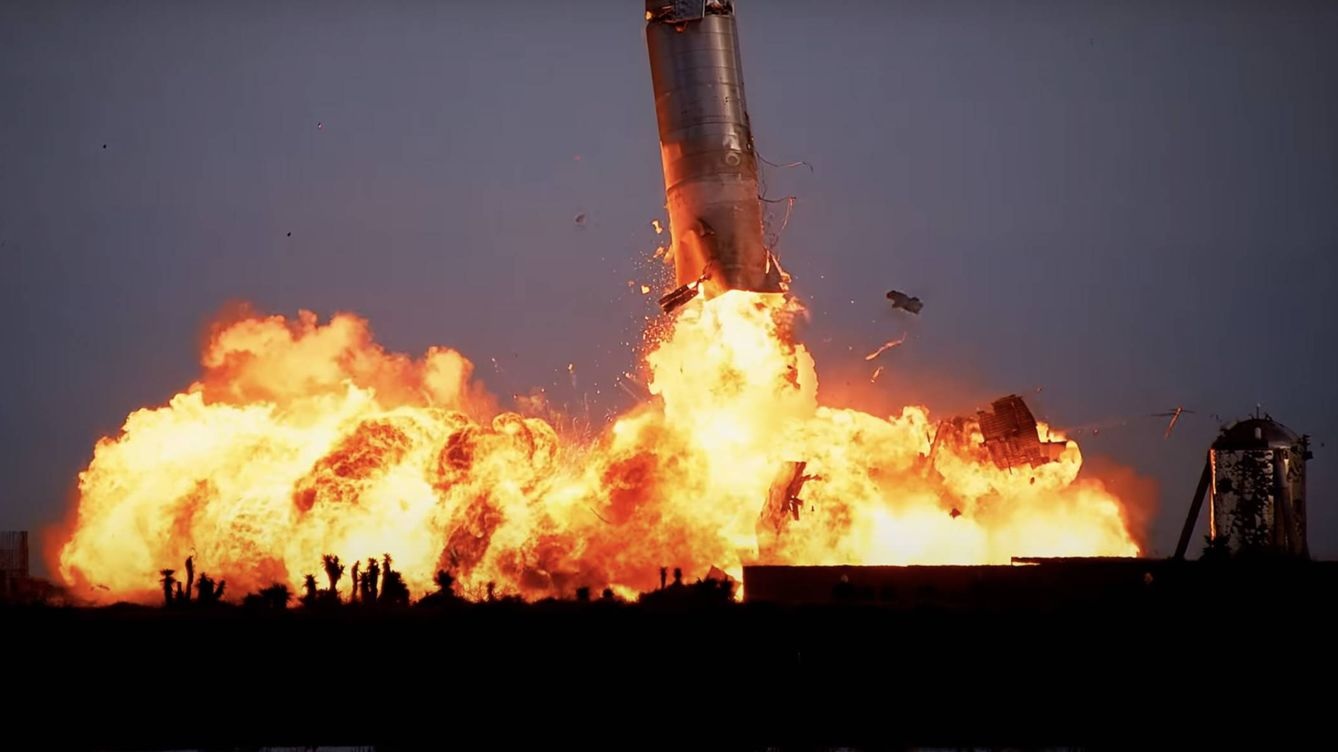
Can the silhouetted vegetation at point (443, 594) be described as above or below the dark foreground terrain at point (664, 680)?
above

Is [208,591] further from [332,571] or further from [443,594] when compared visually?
[443,594]

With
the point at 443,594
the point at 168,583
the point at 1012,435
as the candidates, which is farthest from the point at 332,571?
the point at 1012,435

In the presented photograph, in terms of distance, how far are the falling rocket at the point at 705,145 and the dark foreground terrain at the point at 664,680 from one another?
17.4 metres

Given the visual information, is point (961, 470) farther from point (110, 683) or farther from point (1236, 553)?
point (110, 683)

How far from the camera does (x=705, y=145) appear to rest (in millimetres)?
62469

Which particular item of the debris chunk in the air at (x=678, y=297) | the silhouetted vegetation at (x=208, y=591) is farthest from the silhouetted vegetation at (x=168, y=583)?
the debris chunk in the air at (x=678, y=297)

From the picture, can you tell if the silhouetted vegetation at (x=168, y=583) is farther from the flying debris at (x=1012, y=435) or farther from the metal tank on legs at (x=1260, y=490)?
the metal tank on legs at (x=1260, y=490)

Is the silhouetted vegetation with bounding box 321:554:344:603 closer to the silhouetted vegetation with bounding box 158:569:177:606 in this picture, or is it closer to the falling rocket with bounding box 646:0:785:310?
the silhouetted vegetation with bounding box 158:569:177:606

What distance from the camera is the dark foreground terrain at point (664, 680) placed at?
43.7 meters

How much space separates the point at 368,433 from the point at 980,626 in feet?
80.5

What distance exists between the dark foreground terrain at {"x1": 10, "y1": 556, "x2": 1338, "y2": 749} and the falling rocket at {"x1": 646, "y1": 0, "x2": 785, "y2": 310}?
17445 millimetres

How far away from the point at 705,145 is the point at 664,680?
73.5ft

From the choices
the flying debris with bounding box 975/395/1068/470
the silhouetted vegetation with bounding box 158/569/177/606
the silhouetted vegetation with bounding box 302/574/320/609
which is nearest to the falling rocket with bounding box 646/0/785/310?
the flying debris with bounding box 975/395/1068/470

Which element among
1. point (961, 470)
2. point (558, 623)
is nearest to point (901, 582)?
point (961, 470)
